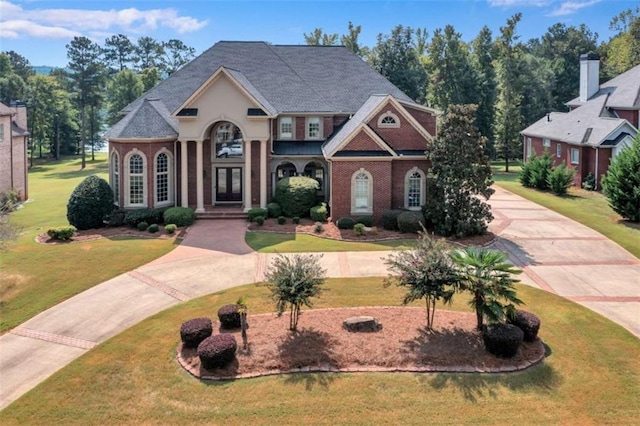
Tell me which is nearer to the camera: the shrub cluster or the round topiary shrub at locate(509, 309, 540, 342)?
the round topiary shrub at locate(509, 309, 540, 342)

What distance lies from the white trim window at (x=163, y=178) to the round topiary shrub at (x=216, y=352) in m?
18.9

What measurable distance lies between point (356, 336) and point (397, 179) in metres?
15.8

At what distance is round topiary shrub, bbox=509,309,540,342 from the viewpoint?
14301 millimetres

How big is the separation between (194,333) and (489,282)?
8.25m

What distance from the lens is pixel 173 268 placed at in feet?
70.9

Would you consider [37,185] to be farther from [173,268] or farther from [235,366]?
[235,366]

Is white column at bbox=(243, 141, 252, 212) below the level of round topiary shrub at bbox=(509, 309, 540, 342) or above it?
above

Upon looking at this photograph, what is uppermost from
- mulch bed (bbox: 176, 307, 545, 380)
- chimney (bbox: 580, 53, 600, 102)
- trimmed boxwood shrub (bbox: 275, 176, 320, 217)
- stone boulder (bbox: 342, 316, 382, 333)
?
chimney (bbox: 580, 53, 600, 102)

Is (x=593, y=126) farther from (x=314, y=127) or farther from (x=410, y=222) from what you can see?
(x=410, y=222)

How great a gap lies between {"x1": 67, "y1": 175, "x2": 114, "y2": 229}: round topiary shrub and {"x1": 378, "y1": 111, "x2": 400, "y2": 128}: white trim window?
643 inches

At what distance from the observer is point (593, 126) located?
42.0 metres

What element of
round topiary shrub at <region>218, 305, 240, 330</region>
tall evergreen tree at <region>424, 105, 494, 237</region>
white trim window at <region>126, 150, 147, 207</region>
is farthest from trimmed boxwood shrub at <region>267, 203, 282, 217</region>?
round topiary shrub at <region>218, 305, 240, 330</region>

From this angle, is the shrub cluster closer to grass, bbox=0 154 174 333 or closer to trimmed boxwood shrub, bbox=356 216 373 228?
grass, bbox=0 154 174 333

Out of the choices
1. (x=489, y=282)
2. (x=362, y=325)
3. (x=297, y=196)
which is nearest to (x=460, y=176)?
(x=297, y=196)
